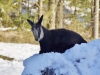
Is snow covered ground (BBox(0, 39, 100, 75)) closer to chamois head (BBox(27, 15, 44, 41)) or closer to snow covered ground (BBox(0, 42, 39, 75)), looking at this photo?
chamois head (BBox(27, 15, 44, 41))

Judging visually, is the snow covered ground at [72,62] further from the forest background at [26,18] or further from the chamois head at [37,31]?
the forest background at [26,18]

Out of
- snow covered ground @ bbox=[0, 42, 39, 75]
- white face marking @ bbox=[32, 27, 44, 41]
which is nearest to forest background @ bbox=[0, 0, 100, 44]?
snow covered ground @ bbox=[0, 42, 39, 75]

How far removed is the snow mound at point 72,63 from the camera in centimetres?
386

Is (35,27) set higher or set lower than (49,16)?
higher

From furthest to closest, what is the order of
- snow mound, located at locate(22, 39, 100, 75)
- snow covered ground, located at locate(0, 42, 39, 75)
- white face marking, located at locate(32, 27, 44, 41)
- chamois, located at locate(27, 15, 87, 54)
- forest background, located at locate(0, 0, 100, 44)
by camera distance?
1. forest background, located at locate(0, 0, 100, 44)
2. snow covered ground, located at locate(0, 42, 39, 75)
3. chamois, located at locate(27, 15, 87, 54)
4. white face marking, located at locate(32, 27, 44, 41)
5. snow mound, located at locate(22, 39, 100, 75)

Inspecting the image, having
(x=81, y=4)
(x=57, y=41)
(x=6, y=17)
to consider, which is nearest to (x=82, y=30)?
(x=81, y=4)

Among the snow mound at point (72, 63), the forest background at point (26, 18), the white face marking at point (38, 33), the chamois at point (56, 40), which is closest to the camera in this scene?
the snow mound at point (72, 63)

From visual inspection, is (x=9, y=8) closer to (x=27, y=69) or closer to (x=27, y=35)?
(x=27, y=35)

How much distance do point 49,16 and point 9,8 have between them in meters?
2.66

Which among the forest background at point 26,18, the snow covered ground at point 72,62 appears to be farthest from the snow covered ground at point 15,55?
the snow covered ground at point 72,62

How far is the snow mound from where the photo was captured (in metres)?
3.86

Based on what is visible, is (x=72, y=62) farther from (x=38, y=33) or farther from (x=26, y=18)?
(x=26, y=18)

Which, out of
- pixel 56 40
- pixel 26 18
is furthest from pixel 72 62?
pixel 26 18

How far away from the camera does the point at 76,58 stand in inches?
157
